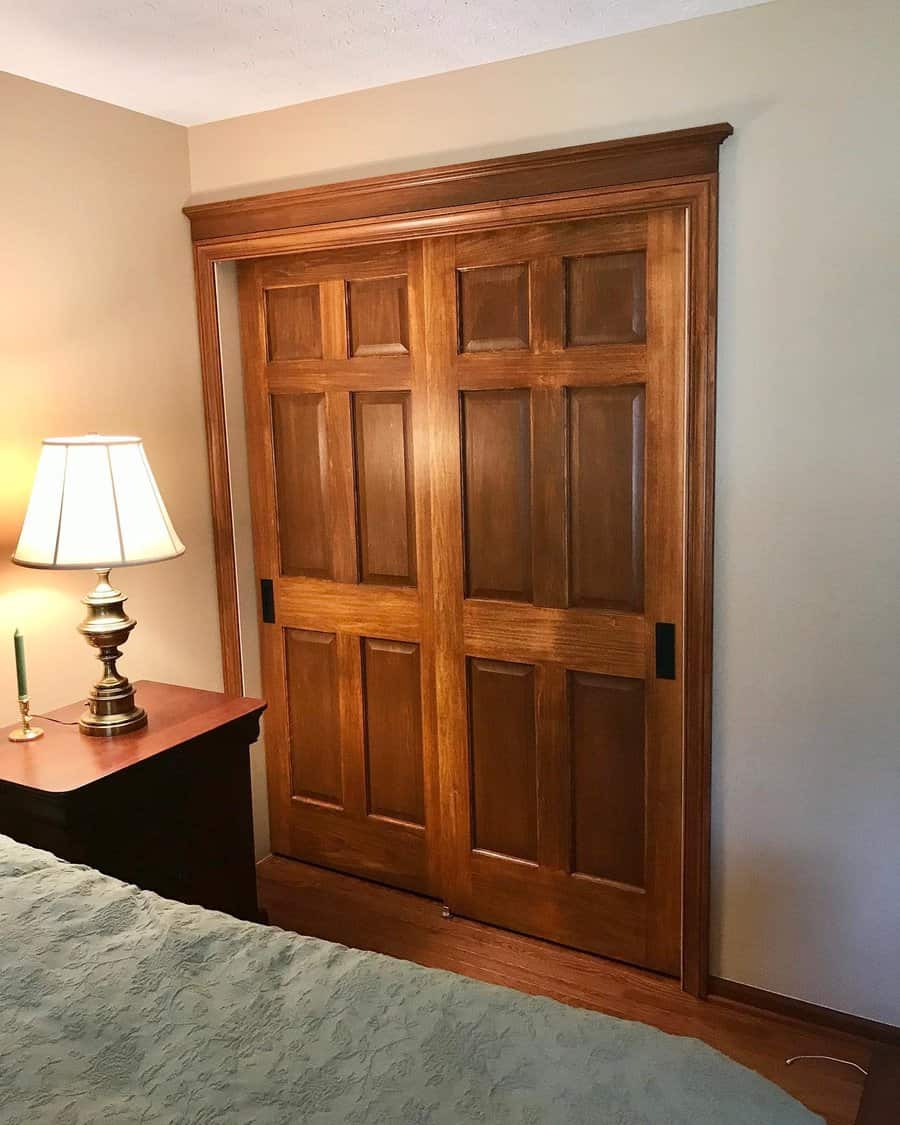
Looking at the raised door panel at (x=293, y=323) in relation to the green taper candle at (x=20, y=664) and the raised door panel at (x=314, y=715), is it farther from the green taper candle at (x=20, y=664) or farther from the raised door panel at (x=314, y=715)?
the green taper candle at (x=20, y=664)

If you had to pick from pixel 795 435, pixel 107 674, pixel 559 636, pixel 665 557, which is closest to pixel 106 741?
pixel 107 674

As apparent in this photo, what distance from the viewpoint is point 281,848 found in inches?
125

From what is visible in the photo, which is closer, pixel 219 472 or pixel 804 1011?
pixel 804 1011

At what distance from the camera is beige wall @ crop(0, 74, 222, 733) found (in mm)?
2312

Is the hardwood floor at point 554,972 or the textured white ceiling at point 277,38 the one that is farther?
the hardwood floor at point 554,972

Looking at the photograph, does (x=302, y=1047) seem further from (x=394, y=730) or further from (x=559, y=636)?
(x=394, y=730)

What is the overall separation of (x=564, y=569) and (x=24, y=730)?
4.48 feet

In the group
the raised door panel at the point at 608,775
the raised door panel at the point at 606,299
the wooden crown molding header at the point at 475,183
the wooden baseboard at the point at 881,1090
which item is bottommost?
the wooden baseboard at the point at 881,1090

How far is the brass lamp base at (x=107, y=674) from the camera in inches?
87.0

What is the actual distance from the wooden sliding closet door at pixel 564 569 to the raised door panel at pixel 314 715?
1.34 ft

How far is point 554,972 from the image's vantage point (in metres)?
2.54

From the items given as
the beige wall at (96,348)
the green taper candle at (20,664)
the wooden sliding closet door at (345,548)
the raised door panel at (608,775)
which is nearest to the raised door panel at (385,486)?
the wooden sliding closet door at (345,548)

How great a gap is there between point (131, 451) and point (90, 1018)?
132cm

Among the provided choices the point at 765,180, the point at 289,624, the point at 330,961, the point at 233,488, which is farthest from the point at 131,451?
the point at 765,180
